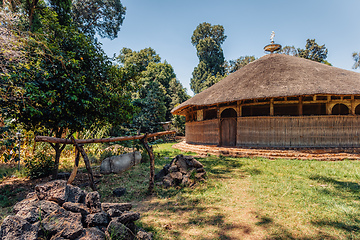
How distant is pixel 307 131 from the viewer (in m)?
10.0

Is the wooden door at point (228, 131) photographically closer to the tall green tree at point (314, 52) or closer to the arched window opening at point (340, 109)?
the arched window opening at point (340, 109)

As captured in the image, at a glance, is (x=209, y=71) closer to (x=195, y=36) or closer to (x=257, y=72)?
(x=195, y=36)

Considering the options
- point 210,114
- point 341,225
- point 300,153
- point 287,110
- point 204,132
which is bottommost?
point 341,225

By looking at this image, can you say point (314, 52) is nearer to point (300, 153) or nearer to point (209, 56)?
point (209, 56)

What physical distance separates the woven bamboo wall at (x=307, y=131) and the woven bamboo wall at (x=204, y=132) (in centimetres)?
256

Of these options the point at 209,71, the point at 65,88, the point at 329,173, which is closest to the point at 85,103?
the point at 65,88

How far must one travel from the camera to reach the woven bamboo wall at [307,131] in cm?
984

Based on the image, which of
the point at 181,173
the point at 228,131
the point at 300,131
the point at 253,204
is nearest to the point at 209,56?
the point at 228,131

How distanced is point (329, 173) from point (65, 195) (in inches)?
321

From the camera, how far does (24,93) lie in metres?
4.33

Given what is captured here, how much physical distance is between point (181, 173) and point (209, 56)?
135 ft

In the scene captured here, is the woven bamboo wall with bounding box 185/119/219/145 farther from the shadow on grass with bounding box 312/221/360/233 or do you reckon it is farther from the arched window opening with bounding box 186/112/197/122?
the shadow on grass with bounding box 312/221/360/233

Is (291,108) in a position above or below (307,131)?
above

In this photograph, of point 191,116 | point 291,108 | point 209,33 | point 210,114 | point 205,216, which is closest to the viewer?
point 205,216
